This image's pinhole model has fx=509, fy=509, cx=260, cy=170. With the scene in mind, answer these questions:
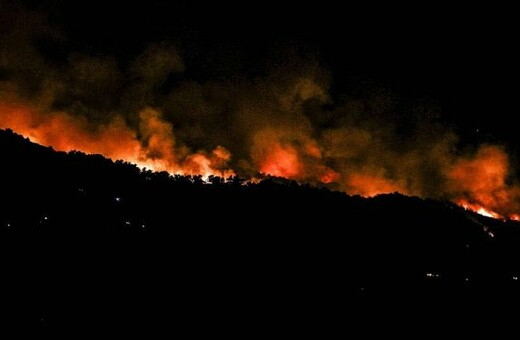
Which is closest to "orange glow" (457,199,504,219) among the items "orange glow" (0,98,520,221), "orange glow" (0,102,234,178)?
"orange glow" (0,98,520,221)

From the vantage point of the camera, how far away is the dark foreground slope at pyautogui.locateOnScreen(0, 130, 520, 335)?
41.0 ft

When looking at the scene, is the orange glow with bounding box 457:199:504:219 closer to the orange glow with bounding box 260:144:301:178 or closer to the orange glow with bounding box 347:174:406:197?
the orange glow with bounding box 347:174:406:197

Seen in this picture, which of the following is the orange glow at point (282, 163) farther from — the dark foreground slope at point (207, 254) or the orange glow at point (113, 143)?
the dark foreground slope at point (207, 254)

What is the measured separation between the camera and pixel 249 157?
30734 millimetres

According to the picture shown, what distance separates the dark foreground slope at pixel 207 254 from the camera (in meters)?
12.5

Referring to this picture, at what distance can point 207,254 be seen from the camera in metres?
14.6

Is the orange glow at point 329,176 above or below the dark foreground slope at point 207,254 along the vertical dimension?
above

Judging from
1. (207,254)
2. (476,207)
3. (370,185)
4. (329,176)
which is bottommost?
(207,254)

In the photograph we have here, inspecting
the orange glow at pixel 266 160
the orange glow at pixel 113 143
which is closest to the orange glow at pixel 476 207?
the orange glow at pixel 266 160

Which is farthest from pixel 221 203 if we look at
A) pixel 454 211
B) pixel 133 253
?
pixel 454 211

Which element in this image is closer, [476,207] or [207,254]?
[207,254]

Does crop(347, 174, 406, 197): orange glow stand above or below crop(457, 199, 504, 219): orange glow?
above

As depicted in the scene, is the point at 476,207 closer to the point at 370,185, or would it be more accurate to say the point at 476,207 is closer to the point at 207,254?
the point at 370,185

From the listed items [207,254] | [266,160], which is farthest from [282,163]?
[207,254]
